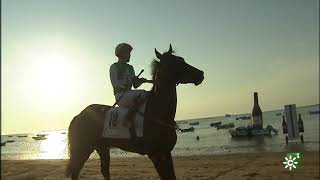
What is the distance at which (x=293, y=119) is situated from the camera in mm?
34469

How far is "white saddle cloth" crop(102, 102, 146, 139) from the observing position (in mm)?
7445

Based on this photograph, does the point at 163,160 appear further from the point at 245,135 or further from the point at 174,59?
the point at 245,135

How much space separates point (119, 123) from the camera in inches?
306

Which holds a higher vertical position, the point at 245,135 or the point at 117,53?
the point at 117,53

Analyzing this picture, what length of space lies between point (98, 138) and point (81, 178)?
8008mm

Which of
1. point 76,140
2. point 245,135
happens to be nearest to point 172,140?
point 76,140

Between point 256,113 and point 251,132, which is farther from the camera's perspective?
point 251,132

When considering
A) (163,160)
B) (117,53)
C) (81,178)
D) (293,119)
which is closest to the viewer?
(163,160)

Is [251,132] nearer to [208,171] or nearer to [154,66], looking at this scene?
[208,171]

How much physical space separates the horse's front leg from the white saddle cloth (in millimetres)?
589

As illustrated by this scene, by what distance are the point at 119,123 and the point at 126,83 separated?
857 mm

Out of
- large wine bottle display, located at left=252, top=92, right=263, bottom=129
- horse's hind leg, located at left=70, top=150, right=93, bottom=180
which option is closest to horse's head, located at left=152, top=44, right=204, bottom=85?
horse's hind leg, located at left=70, top=150, right=93, bottom=180

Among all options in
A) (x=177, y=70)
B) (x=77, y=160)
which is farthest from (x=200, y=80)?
(x=77, y=160)

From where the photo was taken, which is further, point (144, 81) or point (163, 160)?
point (144, 81)
